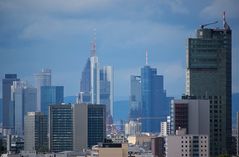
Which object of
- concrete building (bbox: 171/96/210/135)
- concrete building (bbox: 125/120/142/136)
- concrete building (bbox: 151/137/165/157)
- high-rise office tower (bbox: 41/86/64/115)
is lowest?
concrete building (bbox: 151/137/165/157)

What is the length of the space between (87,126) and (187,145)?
49.8 feet

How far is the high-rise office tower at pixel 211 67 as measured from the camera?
3756cm

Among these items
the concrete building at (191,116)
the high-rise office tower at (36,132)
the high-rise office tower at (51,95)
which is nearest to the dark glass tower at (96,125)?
the high-rise office tower at (36,132)

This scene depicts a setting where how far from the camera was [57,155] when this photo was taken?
36.9 metres

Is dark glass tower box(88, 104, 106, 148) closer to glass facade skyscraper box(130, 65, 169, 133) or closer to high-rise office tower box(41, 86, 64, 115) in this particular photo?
high-rise office tower box(41, 86, 64, 115)

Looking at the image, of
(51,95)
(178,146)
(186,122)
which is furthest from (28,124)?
(178,146)

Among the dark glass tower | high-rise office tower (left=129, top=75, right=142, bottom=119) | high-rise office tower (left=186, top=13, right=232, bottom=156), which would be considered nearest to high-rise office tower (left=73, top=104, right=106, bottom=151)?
the dark glass tower

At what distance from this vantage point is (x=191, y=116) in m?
33.8

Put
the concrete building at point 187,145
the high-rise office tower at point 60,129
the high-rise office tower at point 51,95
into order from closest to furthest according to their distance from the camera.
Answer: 1. the concrete building at point 187,145
2. the high-rise office tower at point 60,129
3. the high-rise office tower at point 51,95

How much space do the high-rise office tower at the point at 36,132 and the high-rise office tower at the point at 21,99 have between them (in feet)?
18.4

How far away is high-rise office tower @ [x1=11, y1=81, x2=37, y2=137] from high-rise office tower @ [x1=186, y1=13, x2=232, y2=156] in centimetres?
1940

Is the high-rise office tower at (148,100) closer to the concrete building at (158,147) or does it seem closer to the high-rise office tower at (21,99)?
the high-rise office tower at (21,99)

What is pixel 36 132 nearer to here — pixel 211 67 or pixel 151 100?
pixel 211 67

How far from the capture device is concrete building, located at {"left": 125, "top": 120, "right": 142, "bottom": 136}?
208 ft
